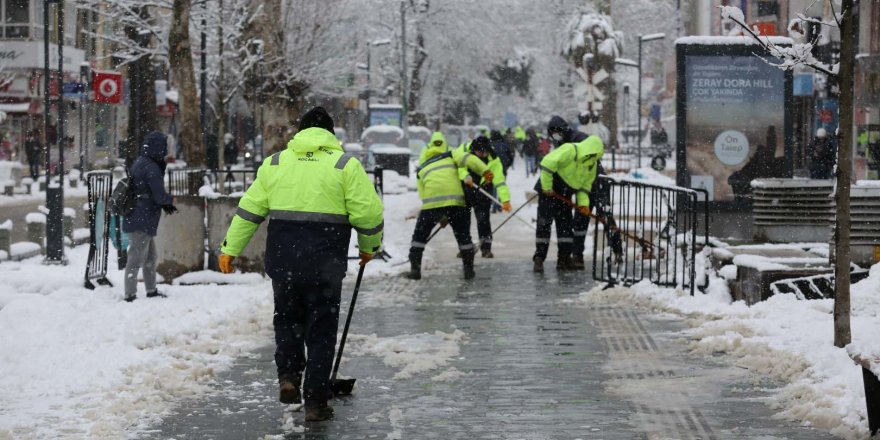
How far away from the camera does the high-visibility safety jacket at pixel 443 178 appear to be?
1481cm

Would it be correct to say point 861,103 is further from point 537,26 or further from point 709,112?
point 537,26

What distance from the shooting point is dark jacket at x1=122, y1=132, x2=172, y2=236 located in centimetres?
1240

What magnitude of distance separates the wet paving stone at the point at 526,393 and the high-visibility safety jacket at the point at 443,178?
10.8 feet

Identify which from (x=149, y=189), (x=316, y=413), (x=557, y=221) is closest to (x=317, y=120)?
(x=316, y=413)

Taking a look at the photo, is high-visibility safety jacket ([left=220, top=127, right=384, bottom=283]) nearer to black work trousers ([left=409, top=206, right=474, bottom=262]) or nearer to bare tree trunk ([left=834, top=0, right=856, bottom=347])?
bare tree trunk ([left=834, top=0, right=856, bottom=347])

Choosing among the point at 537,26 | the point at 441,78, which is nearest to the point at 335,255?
the point at 441,78

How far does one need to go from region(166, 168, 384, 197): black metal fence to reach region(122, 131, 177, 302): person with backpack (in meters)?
3.27

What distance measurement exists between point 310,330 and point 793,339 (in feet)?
11.9

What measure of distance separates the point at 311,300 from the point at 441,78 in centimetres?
6091

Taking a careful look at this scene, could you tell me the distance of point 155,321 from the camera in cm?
1061

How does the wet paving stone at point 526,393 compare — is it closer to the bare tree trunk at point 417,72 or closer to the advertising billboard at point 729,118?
the advertising billboard at point 729,118

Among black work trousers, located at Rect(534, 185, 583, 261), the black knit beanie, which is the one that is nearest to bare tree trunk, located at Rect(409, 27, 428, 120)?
black work trousers, located at Rect(534, 185, 583, 261)

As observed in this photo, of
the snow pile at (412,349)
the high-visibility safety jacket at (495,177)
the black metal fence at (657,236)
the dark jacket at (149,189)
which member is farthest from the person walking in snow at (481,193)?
the snow pile at (412,349)

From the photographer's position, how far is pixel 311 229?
7250 millimetres
